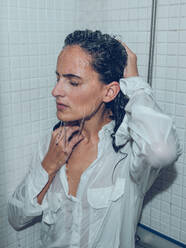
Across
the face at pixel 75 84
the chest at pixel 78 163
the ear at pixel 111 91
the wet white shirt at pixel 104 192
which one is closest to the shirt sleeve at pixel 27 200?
the wet white shirt at pixel 104 192

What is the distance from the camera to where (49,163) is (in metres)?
1.22

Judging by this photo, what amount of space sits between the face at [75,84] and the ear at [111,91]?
30mm

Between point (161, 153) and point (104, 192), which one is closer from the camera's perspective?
point (161, 153)

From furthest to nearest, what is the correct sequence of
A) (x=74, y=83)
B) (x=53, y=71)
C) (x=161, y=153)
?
1. (x=53, y=71)
2. (x=74, y=83)
3. (x=161, y=153)

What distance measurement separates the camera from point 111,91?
1186 millimetres

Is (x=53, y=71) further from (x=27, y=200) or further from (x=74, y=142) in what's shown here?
(x=27, y=200)

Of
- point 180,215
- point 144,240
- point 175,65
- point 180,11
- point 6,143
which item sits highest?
point 180,11

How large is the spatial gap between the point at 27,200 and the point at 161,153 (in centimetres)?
59

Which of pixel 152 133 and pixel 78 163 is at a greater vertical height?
pixel 152 133

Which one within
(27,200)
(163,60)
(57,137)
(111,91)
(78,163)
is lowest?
(27,200)

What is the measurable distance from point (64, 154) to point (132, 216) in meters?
0.35

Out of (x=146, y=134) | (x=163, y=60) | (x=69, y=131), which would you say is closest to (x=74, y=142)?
(x=69, y=131)

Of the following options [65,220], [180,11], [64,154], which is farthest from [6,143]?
[180,11]

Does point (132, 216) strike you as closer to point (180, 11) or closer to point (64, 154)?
point (64, 154)
